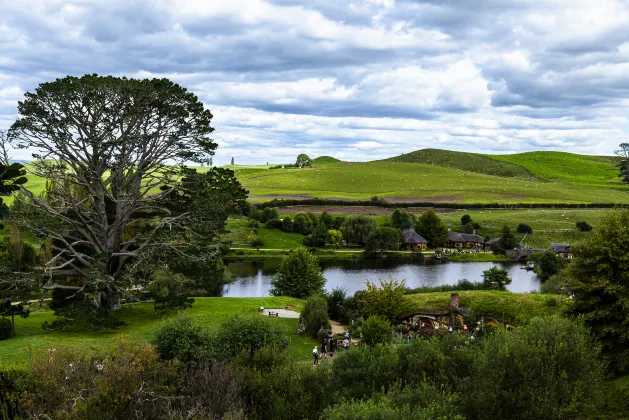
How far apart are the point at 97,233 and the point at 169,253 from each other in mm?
5879

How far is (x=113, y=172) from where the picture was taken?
36.5 meters

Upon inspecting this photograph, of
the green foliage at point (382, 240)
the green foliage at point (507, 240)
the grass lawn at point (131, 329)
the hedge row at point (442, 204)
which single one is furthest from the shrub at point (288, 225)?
the grass lawn at point (131, 329)

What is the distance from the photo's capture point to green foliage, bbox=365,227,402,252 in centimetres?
9669

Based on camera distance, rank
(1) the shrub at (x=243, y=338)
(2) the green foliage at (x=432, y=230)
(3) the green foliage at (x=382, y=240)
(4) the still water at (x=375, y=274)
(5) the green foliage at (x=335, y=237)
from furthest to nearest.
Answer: (2) the green foliage at (x=432, y=230) < (5) the green foliage at (x=335, y=237) < (3) the green foliage at (x=382, y=240) < (4) the still water at (x=375, y=274) < (1) the shrub at (x=243, y=338)

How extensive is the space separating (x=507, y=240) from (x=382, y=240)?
2459cm

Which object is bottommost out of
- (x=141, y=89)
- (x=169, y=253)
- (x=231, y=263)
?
(x=231, y=263)

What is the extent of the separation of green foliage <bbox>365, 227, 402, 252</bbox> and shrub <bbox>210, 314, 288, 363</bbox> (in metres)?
69.0

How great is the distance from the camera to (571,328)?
73.1 feet

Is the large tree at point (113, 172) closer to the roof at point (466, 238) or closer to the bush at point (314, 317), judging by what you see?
the bush at point (314, 317)

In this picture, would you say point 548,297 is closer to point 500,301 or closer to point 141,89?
point 500,301

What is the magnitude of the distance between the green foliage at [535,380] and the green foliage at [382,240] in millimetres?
75031

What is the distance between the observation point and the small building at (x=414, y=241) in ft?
339

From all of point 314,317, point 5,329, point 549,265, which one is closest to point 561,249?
point 549,265

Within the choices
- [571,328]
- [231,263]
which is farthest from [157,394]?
[231,263]
